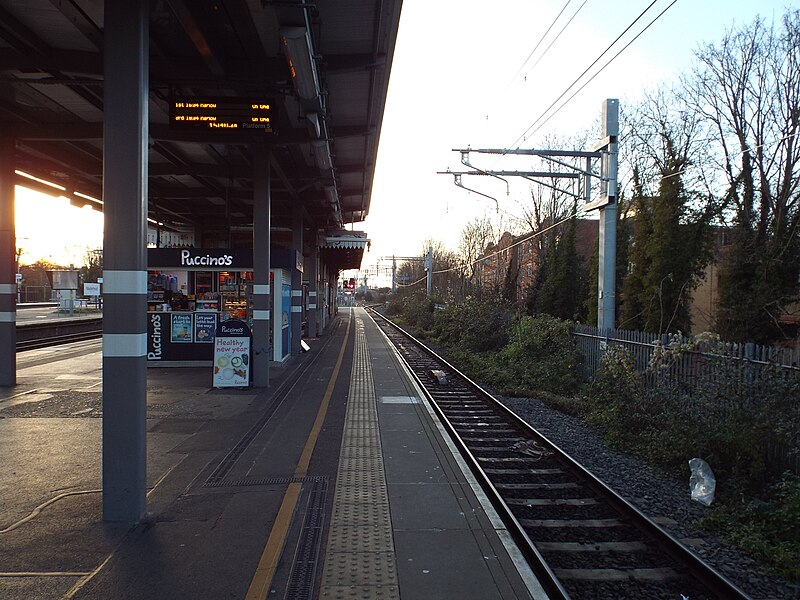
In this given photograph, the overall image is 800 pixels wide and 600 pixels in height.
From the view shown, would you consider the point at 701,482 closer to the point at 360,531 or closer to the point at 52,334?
the point at 360,531

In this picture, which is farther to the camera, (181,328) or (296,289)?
(296,289)

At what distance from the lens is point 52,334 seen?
1093 inches

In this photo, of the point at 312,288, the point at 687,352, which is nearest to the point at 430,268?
the point at 312,288

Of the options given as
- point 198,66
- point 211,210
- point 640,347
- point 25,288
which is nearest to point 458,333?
point 211,210

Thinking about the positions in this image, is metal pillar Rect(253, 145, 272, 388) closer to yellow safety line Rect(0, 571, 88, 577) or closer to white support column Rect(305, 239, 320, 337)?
yellow safety line Rect(0, 571, 88, 577)

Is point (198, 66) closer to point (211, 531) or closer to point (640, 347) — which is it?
point (211, 531)

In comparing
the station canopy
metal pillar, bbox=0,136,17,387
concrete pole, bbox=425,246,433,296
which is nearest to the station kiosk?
the station canopy

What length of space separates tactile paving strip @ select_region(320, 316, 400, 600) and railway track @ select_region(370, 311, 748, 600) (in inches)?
46.2

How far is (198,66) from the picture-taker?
8.80 metres

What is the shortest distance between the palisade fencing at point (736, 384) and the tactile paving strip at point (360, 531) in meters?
4.44

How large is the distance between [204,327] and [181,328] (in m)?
0.63

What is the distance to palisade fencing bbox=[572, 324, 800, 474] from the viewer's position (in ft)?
22.6

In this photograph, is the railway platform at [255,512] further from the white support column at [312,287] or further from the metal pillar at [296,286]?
the white support column at [312,287]

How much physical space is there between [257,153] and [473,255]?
102 ft
